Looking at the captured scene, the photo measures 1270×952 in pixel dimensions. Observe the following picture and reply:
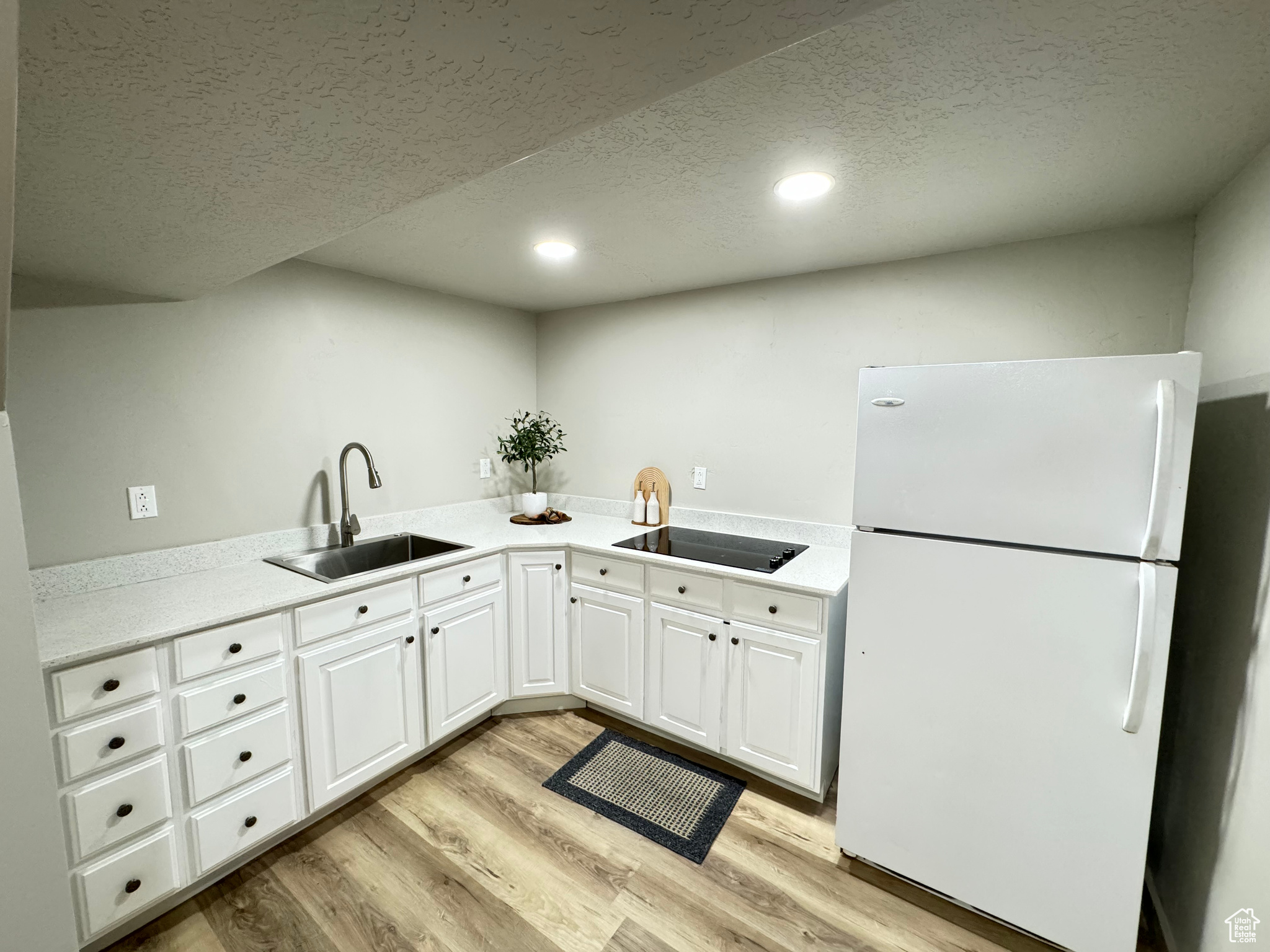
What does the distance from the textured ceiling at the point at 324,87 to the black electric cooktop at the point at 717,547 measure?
5.47ft

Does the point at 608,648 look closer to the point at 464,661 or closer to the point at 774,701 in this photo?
the point at 464,661

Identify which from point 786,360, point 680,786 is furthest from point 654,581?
point 786,360

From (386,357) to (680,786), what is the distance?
2372 mm

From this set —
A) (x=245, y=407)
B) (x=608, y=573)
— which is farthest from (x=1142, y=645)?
(x=245, y=407)

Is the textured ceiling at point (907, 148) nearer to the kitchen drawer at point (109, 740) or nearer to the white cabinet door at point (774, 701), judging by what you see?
the white cabinet door at point (774, 701)

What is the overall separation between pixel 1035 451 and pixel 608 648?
1.82 meters

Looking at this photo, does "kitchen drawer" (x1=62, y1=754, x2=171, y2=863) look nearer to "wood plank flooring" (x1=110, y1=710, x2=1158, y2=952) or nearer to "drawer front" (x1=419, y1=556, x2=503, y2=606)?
"wood plank flooring" (x1=110, y1=710, x2=1158, y2=952)

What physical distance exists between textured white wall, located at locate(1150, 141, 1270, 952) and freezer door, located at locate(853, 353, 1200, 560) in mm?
221

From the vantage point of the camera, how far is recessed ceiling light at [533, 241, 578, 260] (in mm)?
2018

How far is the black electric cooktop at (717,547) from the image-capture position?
7.22 feet

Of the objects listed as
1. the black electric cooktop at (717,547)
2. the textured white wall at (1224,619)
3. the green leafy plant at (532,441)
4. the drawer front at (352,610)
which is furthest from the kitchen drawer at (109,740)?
the textured white wall at (1224,619)

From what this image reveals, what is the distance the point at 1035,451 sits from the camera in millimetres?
1345

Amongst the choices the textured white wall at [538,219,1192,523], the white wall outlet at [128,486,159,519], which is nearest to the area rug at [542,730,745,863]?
the textured white wall at [538,219,1192,523]

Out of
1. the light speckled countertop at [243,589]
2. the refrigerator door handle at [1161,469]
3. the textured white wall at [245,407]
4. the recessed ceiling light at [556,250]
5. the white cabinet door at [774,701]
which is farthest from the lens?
the recessed ceiling light at [556,250]
